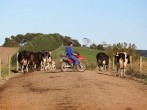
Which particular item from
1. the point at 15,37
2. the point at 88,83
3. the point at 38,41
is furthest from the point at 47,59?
the point at 15,37

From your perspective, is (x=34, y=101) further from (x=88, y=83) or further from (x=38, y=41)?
(x=38, y=41)

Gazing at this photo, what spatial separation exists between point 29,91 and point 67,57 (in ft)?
28.4

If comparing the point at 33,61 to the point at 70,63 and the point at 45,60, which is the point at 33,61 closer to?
the point at 45,60

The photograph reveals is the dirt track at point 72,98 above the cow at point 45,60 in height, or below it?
below

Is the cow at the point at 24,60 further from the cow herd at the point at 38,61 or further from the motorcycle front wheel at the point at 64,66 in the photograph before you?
the motorcycle front wheel at the point at 64,66

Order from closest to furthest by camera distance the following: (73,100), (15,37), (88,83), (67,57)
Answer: (73,100)
(88,83)
(67,57)
(15,37)

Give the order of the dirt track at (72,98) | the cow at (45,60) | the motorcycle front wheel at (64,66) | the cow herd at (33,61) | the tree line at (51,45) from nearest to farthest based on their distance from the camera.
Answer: the dirt track at (72,98), the motorcycle front wheel at (64,66), the cow herd at (33,61), the cow at (45,60), the tree line at (51,45)

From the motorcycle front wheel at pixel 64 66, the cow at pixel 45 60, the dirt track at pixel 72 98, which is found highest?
the cow at pixel 45 60

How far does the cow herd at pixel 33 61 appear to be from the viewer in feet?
124

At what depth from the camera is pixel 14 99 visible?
1689 cm

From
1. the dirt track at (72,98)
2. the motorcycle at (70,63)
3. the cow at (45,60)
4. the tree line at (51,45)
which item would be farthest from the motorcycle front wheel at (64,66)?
the tree line at (51,45)

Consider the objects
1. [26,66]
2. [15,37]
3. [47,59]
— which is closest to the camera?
[26,66]

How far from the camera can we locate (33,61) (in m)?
38.3

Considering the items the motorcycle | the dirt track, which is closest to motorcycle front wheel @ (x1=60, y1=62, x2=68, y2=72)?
the motorcycle
